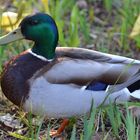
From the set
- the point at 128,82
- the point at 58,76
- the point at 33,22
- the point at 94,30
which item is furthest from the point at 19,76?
the point at 94,30

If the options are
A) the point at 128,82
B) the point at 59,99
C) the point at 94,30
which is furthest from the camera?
the point at 94,30

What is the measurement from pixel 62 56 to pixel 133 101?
0.55 m

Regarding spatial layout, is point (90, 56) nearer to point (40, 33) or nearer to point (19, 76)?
point (40, 33)

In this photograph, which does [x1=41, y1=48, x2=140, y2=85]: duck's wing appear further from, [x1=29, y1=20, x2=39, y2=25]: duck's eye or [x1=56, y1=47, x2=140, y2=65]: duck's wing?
[x1=29, y1=20, x2=39, y2=25]: duck's eye

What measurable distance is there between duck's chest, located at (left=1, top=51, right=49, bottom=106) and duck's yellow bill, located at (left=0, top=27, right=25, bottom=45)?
4.7 inches

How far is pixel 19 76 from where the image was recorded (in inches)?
137

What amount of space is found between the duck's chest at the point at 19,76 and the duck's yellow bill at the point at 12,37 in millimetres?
119

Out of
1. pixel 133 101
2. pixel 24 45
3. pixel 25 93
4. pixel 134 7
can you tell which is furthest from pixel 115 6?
pixel 25 93

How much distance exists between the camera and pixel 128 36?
490 centimetres

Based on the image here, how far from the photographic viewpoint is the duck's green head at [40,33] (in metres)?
3.60

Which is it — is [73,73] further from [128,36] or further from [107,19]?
[107,19]

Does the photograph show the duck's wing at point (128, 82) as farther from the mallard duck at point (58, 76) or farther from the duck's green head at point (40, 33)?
the duck's green head at point (40, 33)

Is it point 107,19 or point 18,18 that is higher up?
point 18,18

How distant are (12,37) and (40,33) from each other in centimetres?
18
